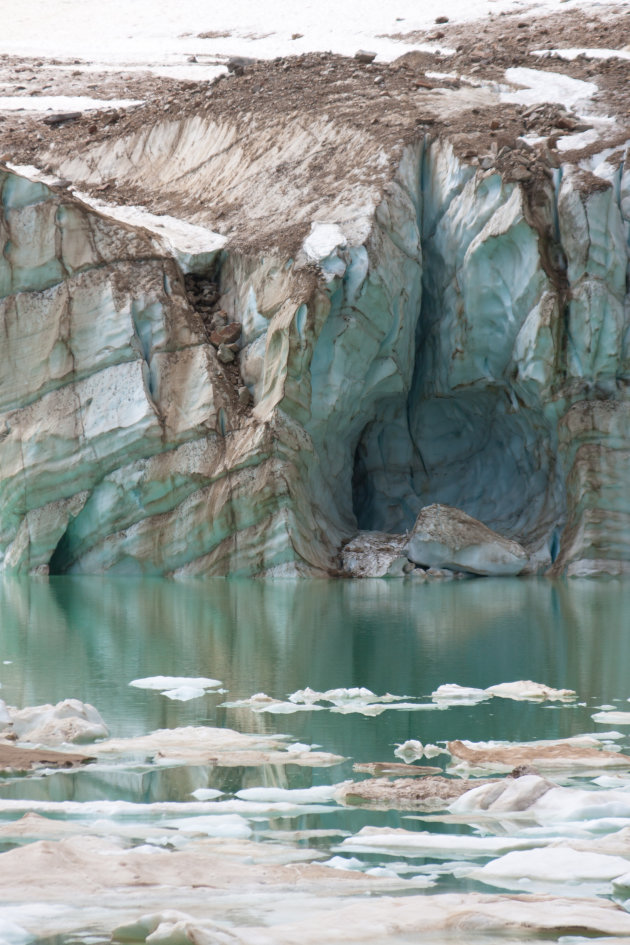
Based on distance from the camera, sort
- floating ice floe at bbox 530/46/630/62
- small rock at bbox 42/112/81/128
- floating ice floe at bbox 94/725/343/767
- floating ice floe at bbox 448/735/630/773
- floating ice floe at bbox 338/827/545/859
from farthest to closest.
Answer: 1. small rock at bbox 42/112/81/128
2. floating ice floe at bbox 530/46/630/62
3. floating ice floe at bbox 94/725/343/767
4. floating ice floe at bbox 448/735/630/773
5. floating ice floe at bbox 338/827/545/859

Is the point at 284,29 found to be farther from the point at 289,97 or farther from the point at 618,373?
the point at 618,373

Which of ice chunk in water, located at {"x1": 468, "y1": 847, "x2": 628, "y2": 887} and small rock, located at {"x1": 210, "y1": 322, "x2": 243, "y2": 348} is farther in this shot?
small rock, located at {"x1": 210, "y1": 322, "x2": 243, "y2": 348}

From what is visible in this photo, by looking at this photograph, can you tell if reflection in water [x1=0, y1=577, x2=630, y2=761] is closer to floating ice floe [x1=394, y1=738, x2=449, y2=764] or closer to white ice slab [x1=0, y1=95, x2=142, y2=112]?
floating ice floe [x1=394, y1=738, x2=449, y2=764]

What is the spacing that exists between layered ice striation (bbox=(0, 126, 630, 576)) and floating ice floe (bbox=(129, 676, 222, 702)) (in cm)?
853

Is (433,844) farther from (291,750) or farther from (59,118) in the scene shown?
(59,118)

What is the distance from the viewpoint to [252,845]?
11.6ft

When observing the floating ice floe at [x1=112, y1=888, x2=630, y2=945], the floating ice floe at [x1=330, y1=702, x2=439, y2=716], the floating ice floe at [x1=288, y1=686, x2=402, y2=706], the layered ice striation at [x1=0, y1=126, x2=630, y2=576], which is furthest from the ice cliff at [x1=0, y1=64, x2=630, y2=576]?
the floating ice floe at [x1=112, y1=888, x2=630, y2=945]

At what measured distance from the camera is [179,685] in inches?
266

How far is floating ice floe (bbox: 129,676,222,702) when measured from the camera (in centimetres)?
642

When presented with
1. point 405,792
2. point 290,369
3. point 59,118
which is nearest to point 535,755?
point 405,792

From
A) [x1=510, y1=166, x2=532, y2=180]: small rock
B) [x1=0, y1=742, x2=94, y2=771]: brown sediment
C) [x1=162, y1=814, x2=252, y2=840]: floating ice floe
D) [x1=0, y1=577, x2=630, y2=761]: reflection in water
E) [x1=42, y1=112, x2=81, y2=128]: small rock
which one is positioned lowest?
[x1=0, y1=577, x2=630, y2=761]: reflection in water

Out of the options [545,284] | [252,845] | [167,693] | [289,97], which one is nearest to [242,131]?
[289,97]

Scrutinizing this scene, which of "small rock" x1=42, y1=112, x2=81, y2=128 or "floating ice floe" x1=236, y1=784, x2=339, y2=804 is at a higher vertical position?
"small rock" x1=42, y1=112, x2=81, y2=128

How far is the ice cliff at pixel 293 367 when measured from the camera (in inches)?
621
